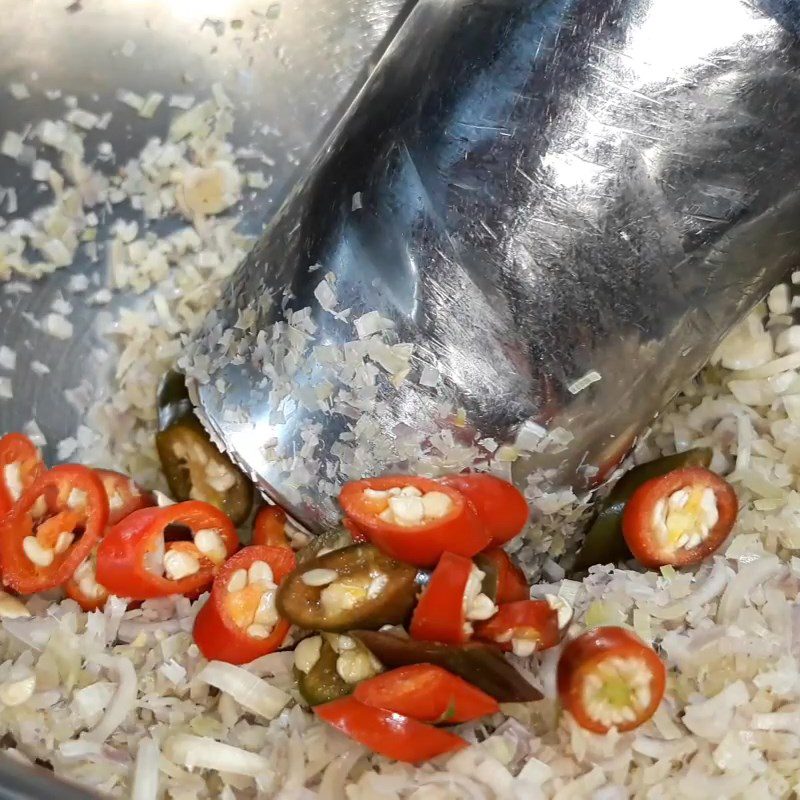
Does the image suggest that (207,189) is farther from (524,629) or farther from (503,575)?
(524,629)

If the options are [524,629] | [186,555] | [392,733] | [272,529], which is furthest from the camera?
[272,529]

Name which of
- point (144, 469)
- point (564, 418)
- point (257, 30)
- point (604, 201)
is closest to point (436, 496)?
point (564, 418)

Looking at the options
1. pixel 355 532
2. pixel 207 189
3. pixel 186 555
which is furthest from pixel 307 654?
pixel 207 189

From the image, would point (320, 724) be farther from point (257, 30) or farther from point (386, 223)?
point (257, 30)

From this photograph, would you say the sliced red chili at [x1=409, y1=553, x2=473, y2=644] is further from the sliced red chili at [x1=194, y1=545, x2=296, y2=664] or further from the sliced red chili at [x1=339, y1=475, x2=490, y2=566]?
the sliced red chili at [x1=194, y1=545, x2=296, y2=664]

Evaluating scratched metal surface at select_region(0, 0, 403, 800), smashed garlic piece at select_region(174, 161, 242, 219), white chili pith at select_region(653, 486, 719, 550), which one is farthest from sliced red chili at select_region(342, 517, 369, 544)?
smashed garlic piece at select_region(174, 161, 242, 219)
